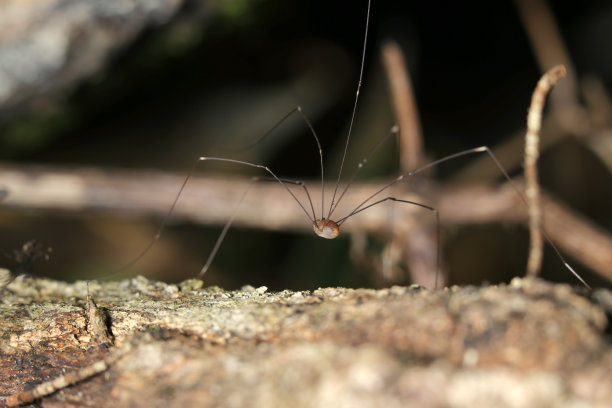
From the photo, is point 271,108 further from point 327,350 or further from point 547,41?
point 327,350

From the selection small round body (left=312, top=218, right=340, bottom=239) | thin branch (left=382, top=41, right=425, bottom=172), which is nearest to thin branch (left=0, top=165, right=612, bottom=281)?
thin branch (left=382, top=41, right=425, bottom=172)

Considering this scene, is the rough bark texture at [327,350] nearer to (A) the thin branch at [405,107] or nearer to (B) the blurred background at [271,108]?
(B) the blurred background at [271,108]

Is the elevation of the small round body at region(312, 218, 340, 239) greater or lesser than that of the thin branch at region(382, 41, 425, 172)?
lesser

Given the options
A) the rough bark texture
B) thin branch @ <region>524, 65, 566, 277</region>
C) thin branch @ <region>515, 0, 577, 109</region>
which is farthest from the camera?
thin branch @ <region>515, 0, 577, 109</region>

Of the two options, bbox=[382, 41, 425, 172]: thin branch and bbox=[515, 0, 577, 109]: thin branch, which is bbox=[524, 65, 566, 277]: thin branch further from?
bbox=[515, 0, 577, 109]: thin branch

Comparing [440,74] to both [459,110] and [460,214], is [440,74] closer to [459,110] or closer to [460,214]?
[459,110]

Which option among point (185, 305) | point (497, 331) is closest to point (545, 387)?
point (497, 331)
